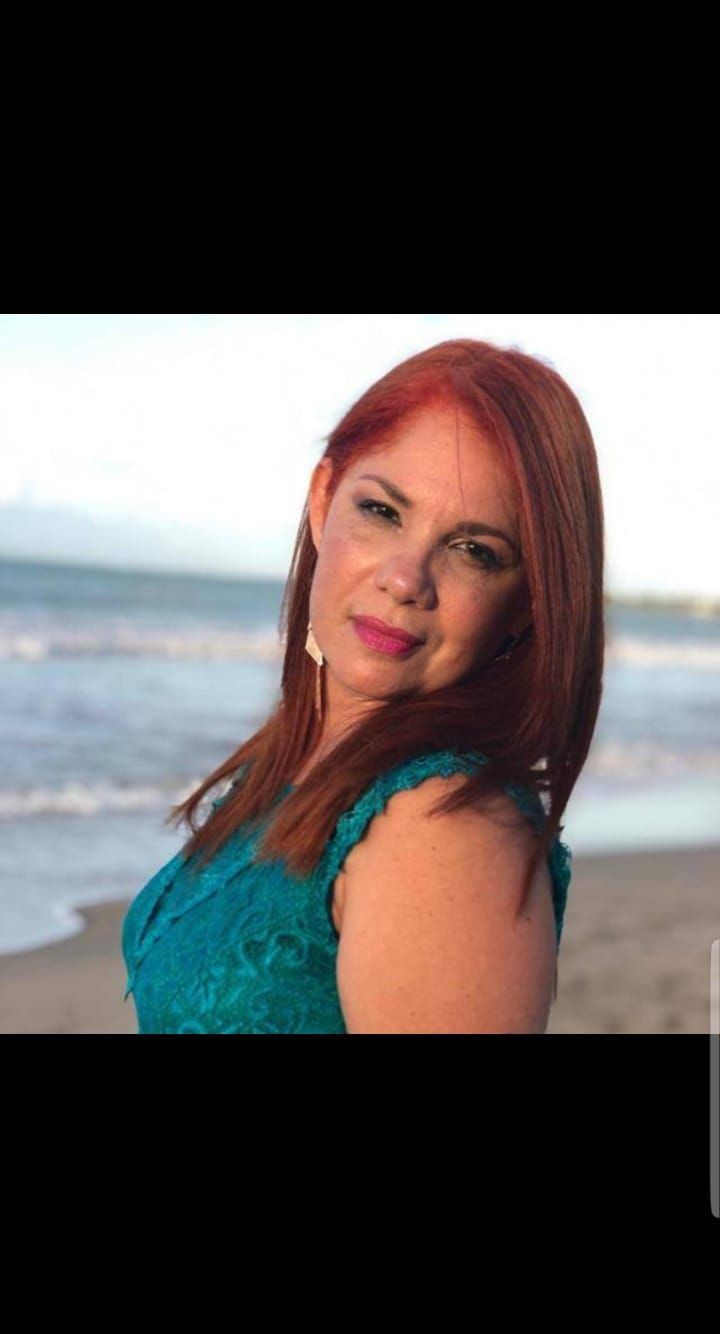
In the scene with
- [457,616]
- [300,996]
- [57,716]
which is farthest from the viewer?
[57,716]

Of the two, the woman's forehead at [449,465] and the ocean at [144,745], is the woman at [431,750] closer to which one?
the woman's forehead at [449,465]

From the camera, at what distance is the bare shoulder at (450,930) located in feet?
4.37

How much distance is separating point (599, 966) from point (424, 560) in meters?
5.10

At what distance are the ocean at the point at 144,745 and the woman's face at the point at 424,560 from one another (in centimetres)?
18

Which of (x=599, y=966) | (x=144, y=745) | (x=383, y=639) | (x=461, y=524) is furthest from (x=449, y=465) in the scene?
(x=144, y=745)

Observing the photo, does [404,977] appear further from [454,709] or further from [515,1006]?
[454,709]

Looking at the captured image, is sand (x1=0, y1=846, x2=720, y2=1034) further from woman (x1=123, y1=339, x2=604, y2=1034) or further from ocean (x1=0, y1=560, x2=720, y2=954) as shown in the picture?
woman (x1=123, y1=339, x2=604, y2=1034)

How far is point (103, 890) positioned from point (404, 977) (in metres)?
5.56

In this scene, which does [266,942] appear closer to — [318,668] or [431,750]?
[431,750]

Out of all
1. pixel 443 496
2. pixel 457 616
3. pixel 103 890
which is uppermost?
pixel 443 496

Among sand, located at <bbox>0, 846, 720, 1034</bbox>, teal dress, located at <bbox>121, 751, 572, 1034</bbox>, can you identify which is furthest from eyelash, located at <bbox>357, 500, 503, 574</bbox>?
sand, located at <bbox>0, 846, 720, 1034</bbox>

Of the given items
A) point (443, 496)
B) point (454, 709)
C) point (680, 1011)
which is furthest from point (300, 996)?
point (680, 1011)

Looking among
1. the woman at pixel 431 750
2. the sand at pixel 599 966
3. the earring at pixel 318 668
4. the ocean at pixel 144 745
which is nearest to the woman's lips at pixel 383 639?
the woman at pixel 431 750

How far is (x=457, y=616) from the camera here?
5.16ft
